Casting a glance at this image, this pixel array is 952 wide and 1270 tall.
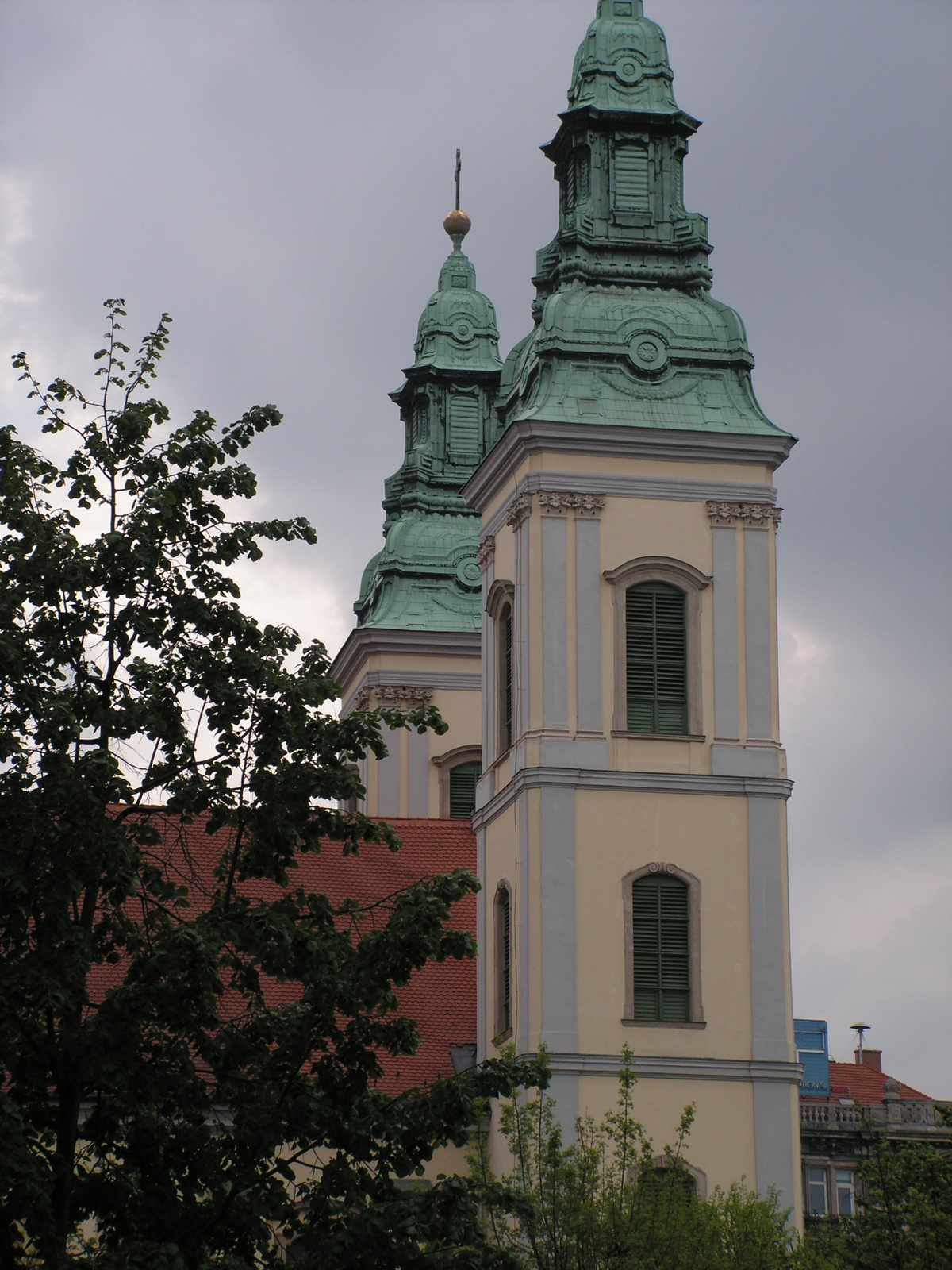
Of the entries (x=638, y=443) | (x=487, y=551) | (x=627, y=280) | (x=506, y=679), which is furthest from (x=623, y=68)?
(x=506, y=679)

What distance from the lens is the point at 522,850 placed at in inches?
1302

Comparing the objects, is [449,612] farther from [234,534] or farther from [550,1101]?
[234,534]

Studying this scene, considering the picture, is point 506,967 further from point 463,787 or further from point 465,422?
point 465,422

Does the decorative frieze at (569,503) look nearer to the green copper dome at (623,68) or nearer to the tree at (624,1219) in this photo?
the green copper dome at (623,68)

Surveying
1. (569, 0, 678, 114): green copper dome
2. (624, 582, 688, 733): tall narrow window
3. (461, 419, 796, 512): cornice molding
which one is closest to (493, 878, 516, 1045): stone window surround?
(624, 582, 688, 733): tall narrow window

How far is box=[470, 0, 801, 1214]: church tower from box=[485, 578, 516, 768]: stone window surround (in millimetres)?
47

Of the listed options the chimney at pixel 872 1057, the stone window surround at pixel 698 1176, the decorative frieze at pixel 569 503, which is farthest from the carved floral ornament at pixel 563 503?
the chimney at pixel 872 1057

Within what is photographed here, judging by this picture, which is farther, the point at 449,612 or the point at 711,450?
the point at 449,612

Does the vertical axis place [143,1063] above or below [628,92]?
below

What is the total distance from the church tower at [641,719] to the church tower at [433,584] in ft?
35.4

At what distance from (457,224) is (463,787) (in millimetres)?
13507

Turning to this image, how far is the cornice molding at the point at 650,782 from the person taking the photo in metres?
33.0

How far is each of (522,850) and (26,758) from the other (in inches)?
660

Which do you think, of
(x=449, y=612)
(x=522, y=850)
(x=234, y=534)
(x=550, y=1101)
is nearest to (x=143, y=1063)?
(x=234, y=534)
